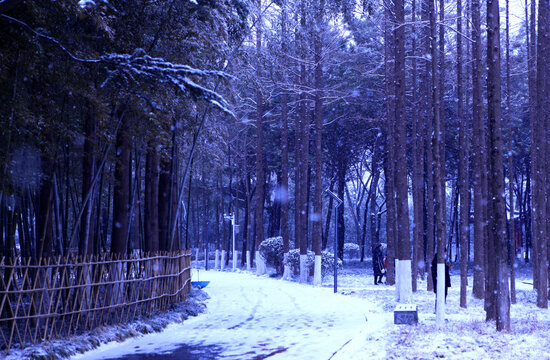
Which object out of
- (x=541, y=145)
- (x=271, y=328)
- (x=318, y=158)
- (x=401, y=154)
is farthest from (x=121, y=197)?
(x=318, y=158)

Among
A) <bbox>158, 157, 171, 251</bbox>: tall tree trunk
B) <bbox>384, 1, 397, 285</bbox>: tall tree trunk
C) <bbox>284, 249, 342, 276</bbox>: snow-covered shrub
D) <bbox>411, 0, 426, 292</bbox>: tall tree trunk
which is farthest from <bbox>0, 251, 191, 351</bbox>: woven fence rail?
<bbox>284, 249, 342, 276</bbox>: snow-covered shrub

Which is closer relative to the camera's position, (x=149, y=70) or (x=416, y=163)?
(x=149, y=70)

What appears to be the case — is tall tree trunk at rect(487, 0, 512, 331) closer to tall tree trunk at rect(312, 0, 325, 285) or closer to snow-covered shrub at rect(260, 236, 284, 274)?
tall tree trunk at rect(312, 0, 325, 285)

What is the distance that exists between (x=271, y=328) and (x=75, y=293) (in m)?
4.03

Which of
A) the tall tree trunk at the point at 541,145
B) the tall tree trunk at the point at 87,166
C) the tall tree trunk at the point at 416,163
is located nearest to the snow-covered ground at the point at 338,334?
the tall tree trunk at the point at 541,145

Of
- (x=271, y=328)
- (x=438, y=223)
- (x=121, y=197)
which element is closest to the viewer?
(x=271, y=328)

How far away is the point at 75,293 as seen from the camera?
10.7 m

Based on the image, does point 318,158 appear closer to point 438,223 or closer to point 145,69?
point 438,223

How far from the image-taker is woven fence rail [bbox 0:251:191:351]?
9.19m

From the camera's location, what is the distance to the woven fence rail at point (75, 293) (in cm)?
919

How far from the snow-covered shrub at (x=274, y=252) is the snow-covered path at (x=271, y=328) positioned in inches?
486

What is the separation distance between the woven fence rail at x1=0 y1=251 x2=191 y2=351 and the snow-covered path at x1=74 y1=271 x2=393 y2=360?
2.51 feet

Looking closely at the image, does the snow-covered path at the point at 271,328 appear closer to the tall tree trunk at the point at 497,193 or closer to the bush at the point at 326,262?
the tall tree trunk at the point at 497,193

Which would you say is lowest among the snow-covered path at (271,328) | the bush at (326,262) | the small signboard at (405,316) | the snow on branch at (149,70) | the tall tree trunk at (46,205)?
the snow-covered path at (271,328)
